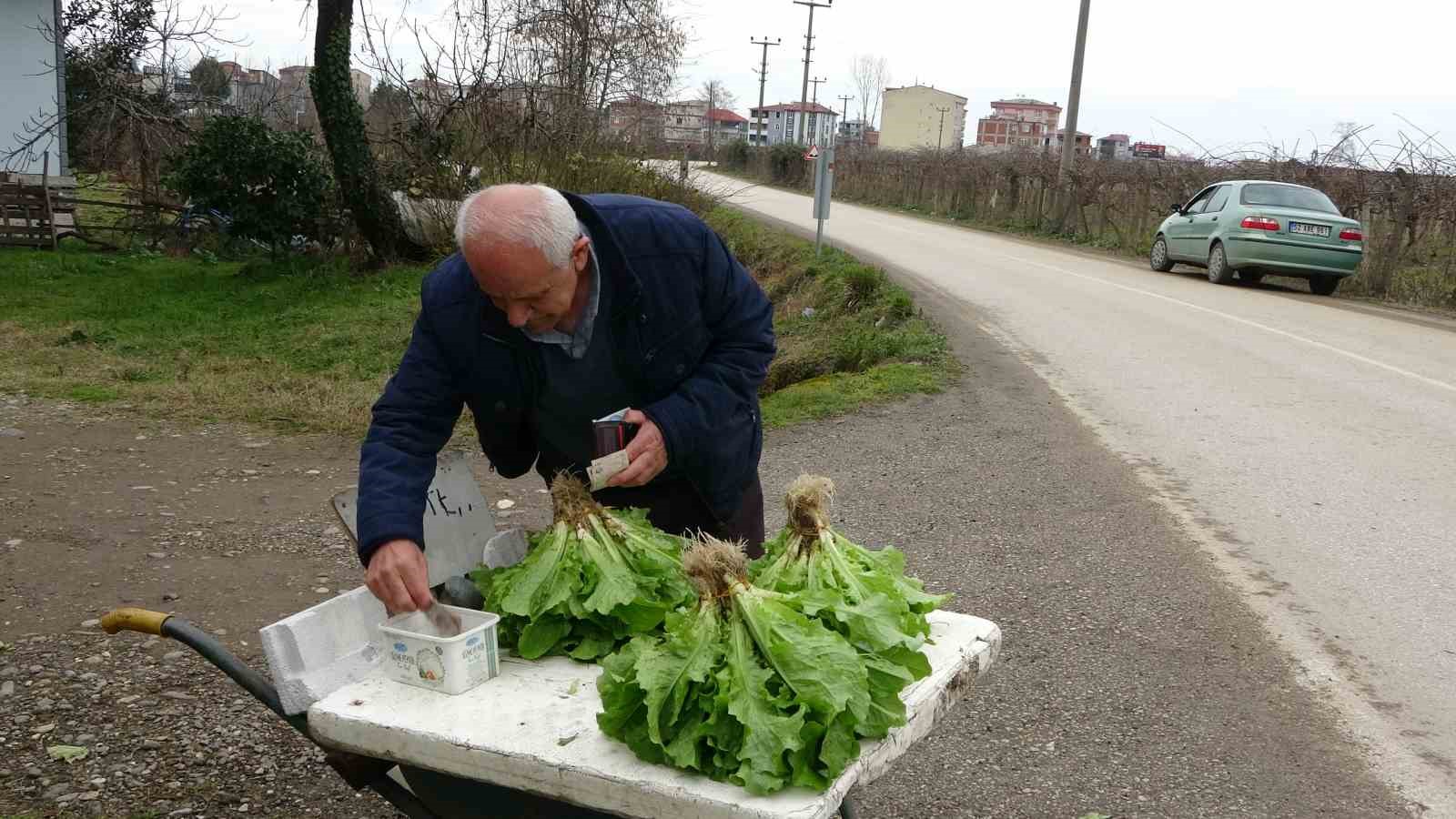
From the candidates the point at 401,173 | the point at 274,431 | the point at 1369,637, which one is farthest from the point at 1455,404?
the point at 401,173

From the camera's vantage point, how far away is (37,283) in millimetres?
15258

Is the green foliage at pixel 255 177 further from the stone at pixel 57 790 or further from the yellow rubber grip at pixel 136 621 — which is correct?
the yellow rubber grip at pixel 136 621

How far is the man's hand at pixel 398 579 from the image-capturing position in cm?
255

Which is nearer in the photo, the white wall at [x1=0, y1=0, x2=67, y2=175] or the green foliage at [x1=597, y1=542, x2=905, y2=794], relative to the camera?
the green foliage at [x1=597, y1=542, x2=905, y2=794]

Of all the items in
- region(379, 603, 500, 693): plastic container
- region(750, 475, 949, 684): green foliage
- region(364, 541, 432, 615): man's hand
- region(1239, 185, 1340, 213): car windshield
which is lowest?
Answer: region(379, 603, 500, 693): plastic container

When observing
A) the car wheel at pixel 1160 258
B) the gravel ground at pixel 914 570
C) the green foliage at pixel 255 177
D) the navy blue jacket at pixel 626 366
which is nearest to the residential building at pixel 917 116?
the car wheel at pixel 1160 258

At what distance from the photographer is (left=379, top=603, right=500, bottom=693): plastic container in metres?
2.29

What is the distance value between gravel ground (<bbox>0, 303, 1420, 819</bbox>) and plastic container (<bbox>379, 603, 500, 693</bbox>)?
5.17ft

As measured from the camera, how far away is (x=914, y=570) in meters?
5.63

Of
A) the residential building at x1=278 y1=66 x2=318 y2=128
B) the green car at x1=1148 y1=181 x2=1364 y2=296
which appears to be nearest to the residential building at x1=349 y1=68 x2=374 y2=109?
the residential building at x1=278 y1=66 x2=318 y2=128

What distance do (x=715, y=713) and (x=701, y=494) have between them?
124 centimetres

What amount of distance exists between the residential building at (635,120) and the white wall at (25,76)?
11065 millimetres

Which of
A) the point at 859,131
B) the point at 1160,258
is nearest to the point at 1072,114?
the point at 1160,258

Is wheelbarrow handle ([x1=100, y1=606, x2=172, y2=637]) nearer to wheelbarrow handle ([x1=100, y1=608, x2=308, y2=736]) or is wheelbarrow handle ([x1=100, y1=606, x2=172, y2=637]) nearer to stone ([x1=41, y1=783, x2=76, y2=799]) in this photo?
wheelbarrow handle ([x1=100, y1=608, x2=308, y2=736])
